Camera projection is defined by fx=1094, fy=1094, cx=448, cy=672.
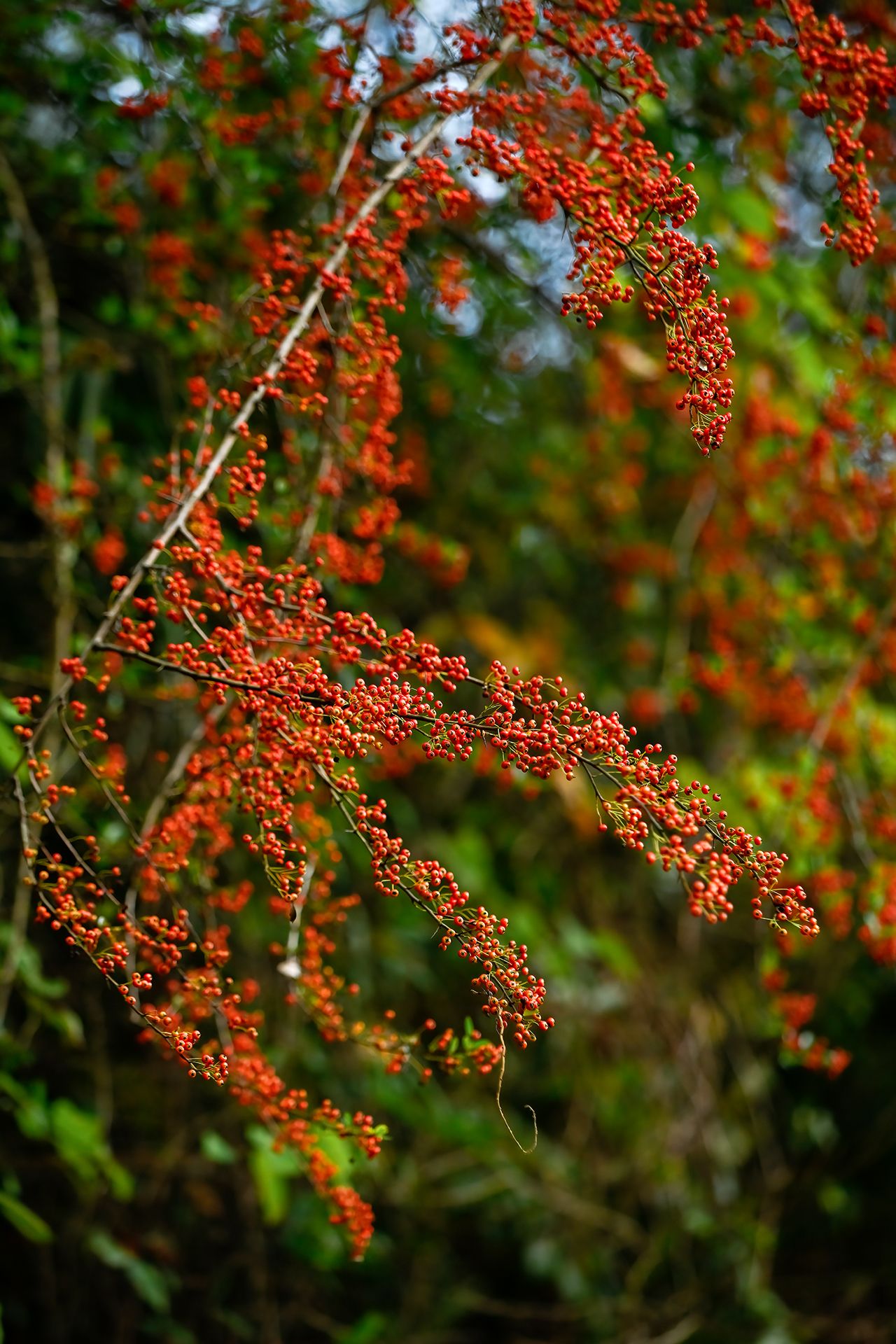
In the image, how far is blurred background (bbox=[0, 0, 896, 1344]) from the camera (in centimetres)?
304

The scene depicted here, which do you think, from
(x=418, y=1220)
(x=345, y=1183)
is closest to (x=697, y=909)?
(x=345, y=1183)

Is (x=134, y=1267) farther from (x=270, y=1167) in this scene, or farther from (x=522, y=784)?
(x=522, y=784)

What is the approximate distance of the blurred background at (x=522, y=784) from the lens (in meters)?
3.04

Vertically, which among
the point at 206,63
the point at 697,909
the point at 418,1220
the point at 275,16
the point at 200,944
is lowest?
the point at 418,1220

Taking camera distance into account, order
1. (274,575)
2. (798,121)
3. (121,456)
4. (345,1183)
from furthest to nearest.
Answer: (798,121) < (121,456) < (345,1183) < (274,575)

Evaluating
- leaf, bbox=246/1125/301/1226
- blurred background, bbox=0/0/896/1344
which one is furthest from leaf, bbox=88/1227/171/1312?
leaf, bbox=246/1125/301/1226

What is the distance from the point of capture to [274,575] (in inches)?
64.5

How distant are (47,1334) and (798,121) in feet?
18.3

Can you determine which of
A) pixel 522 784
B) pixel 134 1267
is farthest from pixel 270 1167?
pixel 522 784

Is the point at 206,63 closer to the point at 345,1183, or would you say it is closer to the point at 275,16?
the point at 275,16

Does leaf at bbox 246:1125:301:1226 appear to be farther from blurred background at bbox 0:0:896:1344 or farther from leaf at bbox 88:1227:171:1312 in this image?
leaf at bbox 88:1227:171:1312

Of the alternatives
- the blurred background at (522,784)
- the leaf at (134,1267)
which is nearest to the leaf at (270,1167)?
the blurred background at (522,784)

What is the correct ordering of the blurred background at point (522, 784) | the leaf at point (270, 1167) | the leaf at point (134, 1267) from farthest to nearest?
the blurred background at point (522, 784)
the leaf at point (134, 1267)
the leaf at point (270, 1167)

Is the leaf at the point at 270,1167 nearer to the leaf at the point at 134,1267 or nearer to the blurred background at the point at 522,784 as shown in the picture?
the blurred background at the point at 522,784
